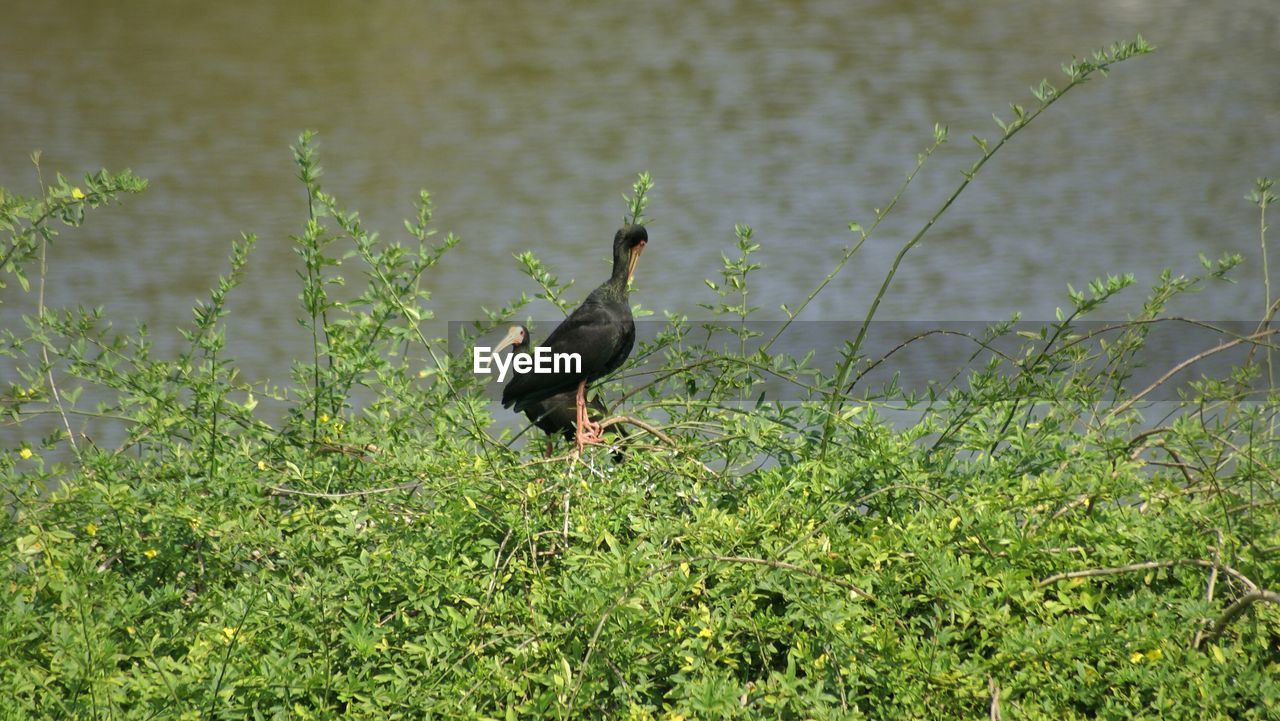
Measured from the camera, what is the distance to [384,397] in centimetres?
203

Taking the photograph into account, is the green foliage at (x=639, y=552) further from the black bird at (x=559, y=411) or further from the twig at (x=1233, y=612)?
the black bird at (x=559, y=411)

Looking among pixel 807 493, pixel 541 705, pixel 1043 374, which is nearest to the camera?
pixel 541 705

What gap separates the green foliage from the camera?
1340mm

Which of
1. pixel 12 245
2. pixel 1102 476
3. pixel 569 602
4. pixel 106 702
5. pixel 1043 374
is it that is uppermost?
pixel 12 245

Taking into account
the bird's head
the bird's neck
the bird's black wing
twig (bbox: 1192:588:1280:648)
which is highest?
the bird's head

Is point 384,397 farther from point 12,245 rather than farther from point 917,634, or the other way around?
point 917,634

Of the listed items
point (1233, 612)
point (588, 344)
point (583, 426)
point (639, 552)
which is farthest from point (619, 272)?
point (1233, 612)

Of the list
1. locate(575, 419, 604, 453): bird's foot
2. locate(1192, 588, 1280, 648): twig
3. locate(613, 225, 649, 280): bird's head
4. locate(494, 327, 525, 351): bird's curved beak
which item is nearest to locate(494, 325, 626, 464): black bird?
locate(494, 327, 525, 351): bird's curved beak

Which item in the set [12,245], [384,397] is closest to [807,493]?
[384,397]

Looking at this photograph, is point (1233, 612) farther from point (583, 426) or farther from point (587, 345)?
point (587, 345)

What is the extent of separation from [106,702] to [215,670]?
0.51ft

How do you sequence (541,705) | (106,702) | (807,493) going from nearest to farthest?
(541,705), (106,702), (807,493)

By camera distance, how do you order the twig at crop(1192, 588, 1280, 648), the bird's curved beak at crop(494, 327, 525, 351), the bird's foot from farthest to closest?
the bird's curved beak at crop(494, 327, 525, 351), the bird's foot, the twig at crop(1192, 588, 1280, 648)

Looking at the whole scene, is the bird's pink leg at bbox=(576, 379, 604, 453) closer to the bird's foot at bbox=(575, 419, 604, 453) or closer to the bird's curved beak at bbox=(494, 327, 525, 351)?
the bird's foot at bbox=(575, 419, 604, 453)
